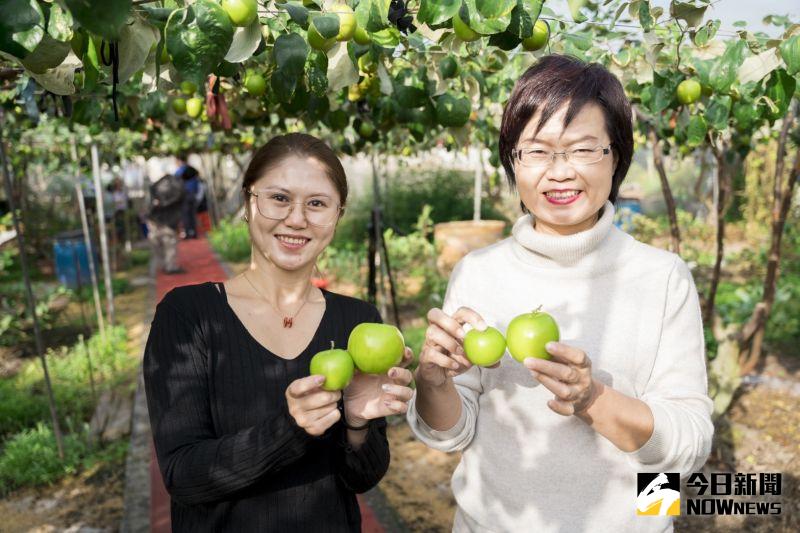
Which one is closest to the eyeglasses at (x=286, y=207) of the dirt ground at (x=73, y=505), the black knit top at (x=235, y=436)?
the black knit top at (x=235, y=436)

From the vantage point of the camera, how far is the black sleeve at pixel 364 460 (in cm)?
145

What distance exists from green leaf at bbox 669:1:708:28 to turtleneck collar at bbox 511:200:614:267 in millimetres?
615

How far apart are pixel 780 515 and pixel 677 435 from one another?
8.55ft

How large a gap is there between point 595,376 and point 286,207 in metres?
0.82

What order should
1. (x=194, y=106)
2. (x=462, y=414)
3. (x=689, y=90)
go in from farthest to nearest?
(x=194, y=106) < (x=689, y=90) < (x=462, y=414)


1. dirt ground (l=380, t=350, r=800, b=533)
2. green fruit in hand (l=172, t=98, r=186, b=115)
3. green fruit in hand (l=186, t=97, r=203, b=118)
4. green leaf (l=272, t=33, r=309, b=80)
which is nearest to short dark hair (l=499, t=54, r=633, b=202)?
green leaf (l=272, t=33, r=309, b=80)

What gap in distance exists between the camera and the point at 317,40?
1.32m

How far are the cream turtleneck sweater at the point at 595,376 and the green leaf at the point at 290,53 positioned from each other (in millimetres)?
602

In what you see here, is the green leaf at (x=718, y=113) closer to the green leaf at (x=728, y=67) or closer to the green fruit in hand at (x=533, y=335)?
the green leaf at (x=728, y=67)

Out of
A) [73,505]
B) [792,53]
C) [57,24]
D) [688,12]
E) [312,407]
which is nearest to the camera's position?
[57,24]

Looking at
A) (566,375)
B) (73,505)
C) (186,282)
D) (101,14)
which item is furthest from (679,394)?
(186,282)

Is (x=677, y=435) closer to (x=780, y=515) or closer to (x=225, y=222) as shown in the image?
(x=780, y=515)

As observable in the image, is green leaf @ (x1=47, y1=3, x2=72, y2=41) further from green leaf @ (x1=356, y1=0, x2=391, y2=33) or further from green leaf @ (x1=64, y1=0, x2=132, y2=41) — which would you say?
green leaf @ (x1=356, y1=0, x2=391, y2=33)

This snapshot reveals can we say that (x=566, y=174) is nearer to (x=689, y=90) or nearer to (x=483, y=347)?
(x=483, y=347)
